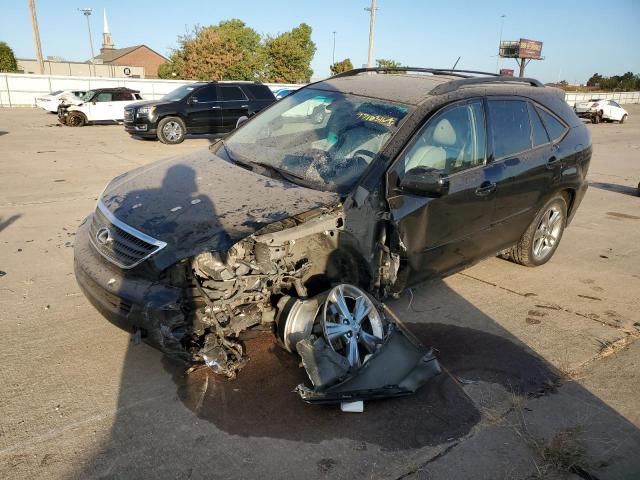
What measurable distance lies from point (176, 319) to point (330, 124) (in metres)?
2.13

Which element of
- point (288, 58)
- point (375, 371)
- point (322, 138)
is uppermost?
point (288, 58)

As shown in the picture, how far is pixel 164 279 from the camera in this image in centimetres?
309

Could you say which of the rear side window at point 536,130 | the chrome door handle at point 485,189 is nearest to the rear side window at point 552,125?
the rear side window at point 536,130

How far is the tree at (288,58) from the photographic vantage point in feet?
163

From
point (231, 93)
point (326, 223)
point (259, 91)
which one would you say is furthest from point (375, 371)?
point (259, 91)

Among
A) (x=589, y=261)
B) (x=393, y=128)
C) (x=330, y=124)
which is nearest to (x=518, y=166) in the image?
(x=393, y=128)

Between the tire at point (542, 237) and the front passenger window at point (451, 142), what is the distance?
1436mm

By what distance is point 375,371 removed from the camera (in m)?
3.28

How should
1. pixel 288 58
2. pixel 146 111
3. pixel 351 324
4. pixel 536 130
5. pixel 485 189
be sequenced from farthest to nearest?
1. pixel 288 58
2. pixel 146 111
3. pixel 536 130
4. pixel 485 189
5. pixel 351 324

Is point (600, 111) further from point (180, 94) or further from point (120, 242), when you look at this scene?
point (120, 242)

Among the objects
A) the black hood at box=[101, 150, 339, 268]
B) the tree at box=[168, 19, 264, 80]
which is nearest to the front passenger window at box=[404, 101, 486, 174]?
the black hood at box=[101, 150, 339, 268]

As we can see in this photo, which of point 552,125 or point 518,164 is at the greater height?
point 552,125

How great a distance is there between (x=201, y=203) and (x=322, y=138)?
4.03 feet

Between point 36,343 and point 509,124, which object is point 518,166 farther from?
point 36,343
